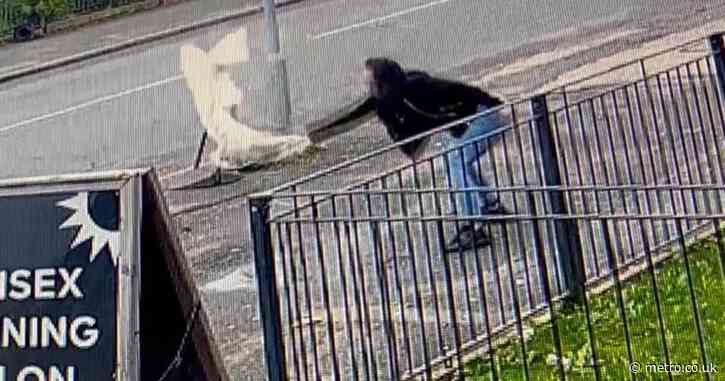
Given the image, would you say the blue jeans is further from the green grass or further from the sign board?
the sign board

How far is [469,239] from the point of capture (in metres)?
7.20

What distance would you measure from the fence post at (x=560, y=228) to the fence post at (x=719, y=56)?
165 cm

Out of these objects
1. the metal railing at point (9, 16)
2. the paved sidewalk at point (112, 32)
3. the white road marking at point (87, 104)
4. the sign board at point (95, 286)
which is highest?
the metal railing at point (9, 16)

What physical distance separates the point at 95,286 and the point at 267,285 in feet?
2.38

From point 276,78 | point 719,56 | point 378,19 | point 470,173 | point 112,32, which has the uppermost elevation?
point 112,32

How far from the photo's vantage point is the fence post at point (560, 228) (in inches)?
262

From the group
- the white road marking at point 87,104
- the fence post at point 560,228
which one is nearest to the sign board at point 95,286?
the fence post at point 560,228

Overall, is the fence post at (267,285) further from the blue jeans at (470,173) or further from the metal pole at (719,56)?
the metal pole at (719,56)

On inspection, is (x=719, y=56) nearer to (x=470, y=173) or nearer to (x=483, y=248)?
(x=470, y=173)

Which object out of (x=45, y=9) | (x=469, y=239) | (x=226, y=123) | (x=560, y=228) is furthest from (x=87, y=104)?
(x=560, y=228)

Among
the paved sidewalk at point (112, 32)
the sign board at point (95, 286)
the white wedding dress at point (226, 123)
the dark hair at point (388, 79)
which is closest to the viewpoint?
the sign board at point (95, 286)

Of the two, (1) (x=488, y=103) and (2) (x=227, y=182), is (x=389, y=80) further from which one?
(2) (x=227, y=182)

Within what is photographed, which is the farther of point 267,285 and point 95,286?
point 267,285

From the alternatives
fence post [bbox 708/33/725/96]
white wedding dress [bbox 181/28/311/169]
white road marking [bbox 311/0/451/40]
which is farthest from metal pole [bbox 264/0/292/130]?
fence post [bbox 708/33/725/96]
